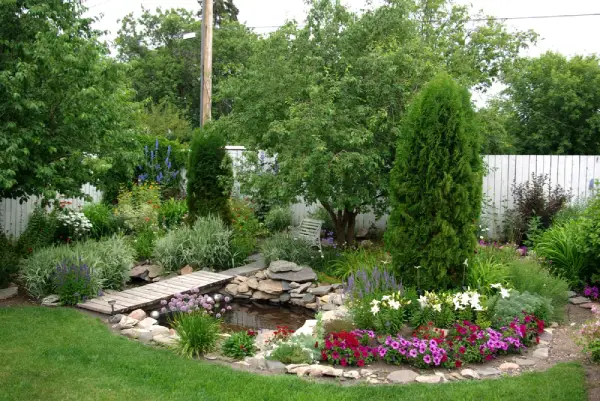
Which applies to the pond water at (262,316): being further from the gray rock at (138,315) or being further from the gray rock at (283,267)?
the gray rock at (283,267)

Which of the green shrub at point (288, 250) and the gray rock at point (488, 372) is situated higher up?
the green shrub at point (288, 250)

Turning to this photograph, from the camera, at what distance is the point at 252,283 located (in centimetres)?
833

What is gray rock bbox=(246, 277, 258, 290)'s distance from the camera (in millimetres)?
8262

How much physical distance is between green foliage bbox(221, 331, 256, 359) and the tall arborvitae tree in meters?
2.17

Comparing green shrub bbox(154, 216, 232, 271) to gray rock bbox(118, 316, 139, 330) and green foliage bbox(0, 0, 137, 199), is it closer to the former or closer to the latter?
green foliage bbox(0, 0, 137, 199)

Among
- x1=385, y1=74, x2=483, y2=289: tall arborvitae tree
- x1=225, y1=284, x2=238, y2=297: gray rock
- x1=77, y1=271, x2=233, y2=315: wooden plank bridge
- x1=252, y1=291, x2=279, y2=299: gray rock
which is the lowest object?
x1=252, y1=291, x2=279, y2=299: gray rock

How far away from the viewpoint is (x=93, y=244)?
8.20m

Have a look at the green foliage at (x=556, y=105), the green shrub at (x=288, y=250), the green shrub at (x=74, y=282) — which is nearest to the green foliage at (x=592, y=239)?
the green shrub at (x=288, y=250)

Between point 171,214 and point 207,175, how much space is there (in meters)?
1.83

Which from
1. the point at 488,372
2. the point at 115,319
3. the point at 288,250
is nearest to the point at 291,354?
the point at 488,372

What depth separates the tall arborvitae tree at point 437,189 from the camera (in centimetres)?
615

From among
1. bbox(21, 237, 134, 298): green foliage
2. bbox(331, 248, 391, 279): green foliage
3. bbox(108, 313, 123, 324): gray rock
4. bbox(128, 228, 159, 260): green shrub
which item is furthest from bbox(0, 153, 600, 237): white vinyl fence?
bbox(108, 313, 123, 324): gray rock

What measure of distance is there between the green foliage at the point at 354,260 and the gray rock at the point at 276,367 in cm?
308

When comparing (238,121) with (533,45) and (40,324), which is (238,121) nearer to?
(40,324)
